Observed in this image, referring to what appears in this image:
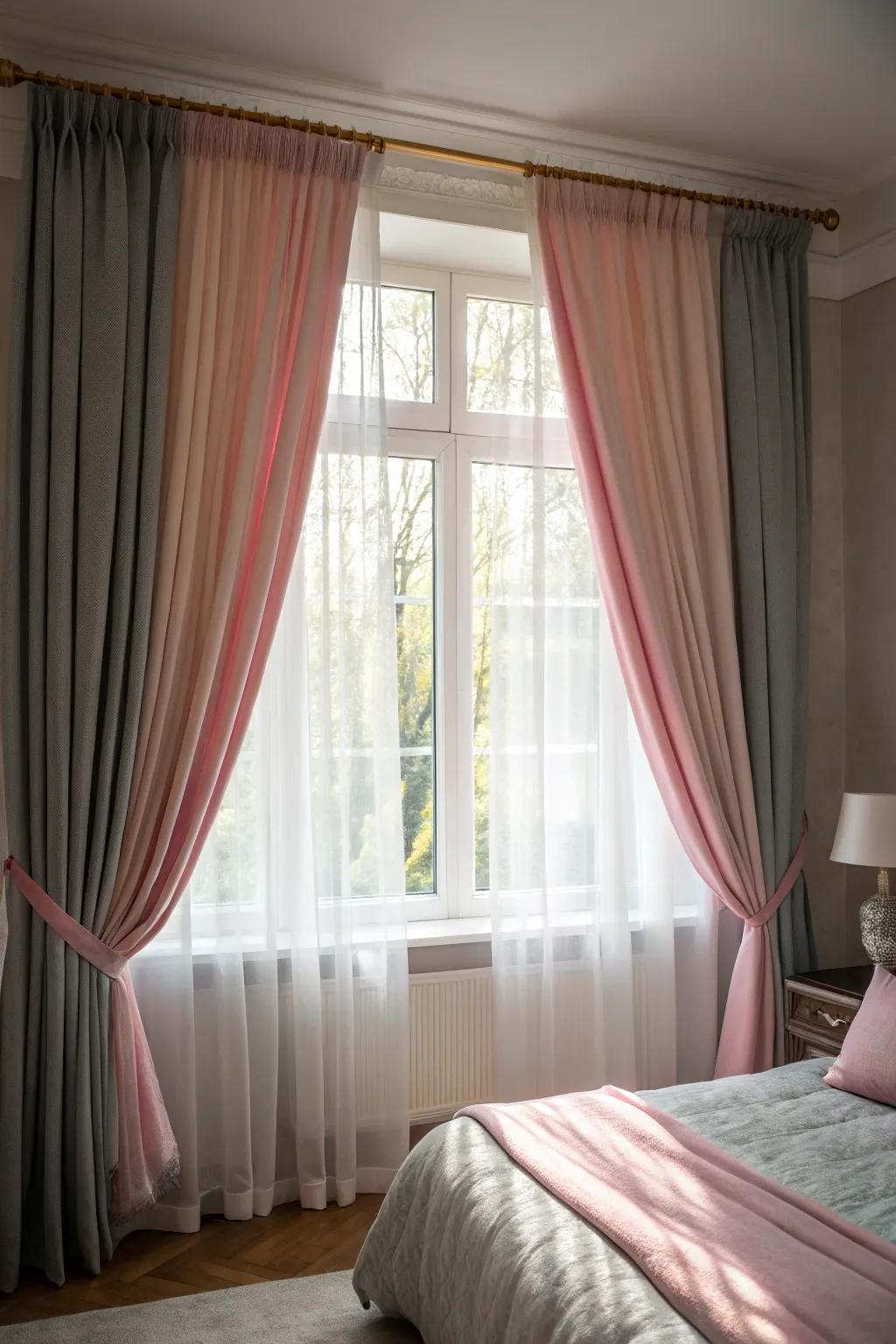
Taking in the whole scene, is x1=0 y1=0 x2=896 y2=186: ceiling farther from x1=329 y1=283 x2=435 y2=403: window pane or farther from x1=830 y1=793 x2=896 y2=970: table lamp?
x1=830 y1=793 x2=896 y2=970: table lamp

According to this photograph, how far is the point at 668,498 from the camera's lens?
140 inches

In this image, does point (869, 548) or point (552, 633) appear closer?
point (552, 633)

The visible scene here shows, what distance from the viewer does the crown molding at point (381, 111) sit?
298cm

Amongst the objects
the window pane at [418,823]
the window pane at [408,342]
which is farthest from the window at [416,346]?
the window pane at [418,823]

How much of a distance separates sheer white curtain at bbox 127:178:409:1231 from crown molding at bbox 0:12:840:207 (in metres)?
0.30

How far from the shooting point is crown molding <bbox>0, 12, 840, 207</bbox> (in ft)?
9.78

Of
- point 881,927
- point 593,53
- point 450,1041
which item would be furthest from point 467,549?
point 881,927

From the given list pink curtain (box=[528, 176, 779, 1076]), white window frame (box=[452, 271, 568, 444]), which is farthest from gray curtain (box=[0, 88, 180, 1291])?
pink curtain (box=[528, 176, 779, 1076])

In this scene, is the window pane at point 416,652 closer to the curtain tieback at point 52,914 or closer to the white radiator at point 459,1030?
the white radiator at point 459,1030

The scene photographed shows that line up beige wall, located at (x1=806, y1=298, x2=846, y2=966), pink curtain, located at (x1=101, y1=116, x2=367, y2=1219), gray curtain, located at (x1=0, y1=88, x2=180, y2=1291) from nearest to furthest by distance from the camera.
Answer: gray curtain, located at (x1=0, y1=88, x2=180, y2=1291) < pink curtain, located at (x1=101, y1=116, x2=367, y2=1219) < beige wall, located at (x1=806, y1=298, x2=846, y2=966)

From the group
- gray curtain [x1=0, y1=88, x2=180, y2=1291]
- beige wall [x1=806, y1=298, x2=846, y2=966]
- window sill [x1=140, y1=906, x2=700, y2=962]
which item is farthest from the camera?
beige wall [x1=806, y1=298, x2=846, y2=966]

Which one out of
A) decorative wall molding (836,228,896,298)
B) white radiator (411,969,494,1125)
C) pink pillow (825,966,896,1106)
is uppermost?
decorative wall molding (836,228,896,298)

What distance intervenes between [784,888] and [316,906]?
1543mm

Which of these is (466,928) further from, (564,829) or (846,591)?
(846,591)
